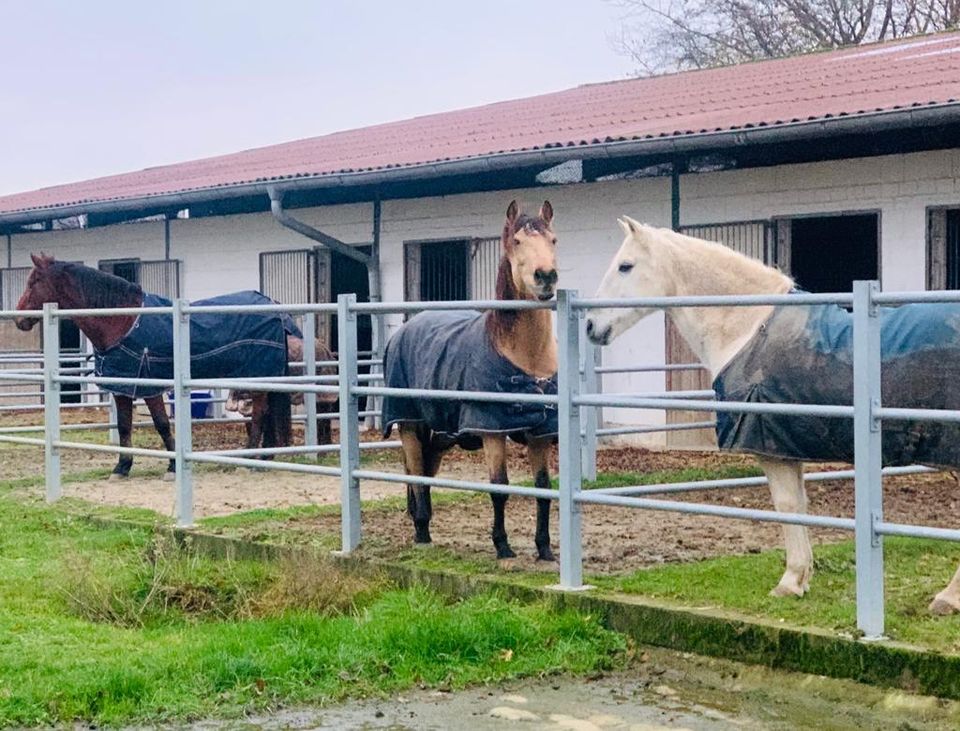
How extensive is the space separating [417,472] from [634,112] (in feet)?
25.8

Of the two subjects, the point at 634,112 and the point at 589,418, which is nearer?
the point at 589,418

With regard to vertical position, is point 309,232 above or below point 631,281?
above

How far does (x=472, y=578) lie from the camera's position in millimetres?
6484

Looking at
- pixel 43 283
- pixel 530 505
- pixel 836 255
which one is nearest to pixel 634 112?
pixel 836 255

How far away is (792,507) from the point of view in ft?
19.8

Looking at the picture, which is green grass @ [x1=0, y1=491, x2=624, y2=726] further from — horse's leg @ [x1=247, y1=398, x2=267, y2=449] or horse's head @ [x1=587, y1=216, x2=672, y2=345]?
horse's leg @ [x1=247, y1=398, x2=267, y2=449]

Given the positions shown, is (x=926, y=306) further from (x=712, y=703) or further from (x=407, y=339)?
(x=407, y=339)

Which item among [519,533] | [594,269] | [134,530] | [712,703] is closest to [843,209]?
[594,269]

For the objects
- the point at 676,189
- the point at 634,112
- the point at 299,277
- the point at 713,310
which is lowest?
the point at 713,310

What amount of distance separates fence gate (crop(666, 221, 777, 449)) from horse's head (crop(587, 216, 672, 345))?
5631 mm

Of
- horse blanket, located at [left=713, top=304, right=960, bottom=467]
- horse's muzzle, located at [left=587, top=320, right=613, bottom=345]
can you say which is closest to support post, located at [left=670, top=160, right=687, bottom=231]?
horse's muzzle, located at [left=587, top=320, right=613, bottom=345]

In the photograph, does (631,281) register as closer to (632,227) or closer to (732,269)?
(632,227)

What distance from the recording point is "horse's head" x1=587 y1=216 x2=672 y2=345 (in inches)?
257

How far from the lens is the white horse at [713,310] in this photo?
19.7ft
